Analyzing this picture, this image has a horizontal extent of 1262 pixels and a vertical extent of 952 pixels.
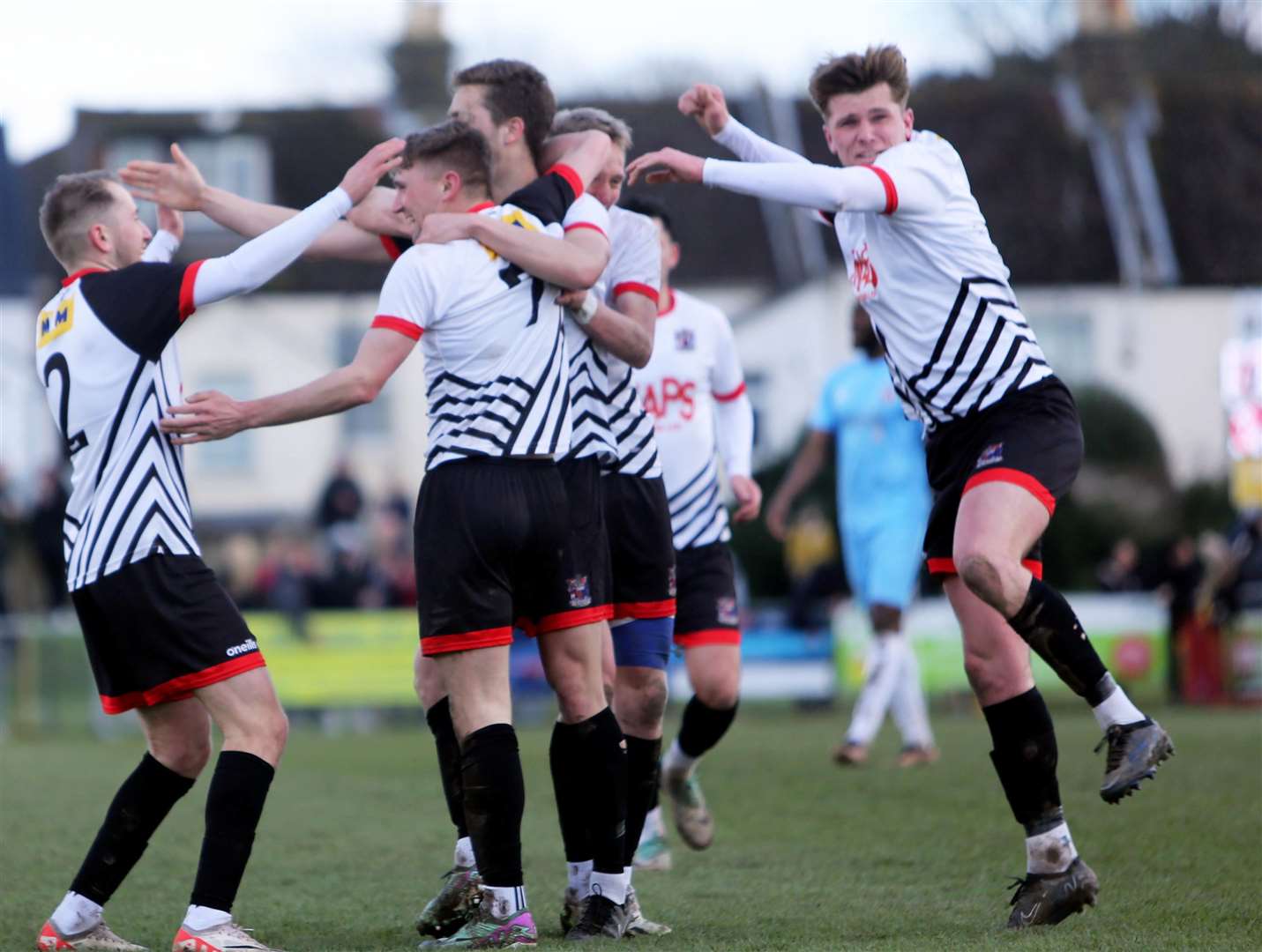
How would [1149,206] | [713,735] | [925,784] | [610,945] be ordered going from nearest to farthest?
[610,945], [713,735], [925,784], [1149,206]

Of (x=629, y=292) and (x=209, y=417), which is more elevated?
(x=629, y=292)

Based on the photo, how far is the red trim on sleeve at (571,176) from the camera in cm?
565

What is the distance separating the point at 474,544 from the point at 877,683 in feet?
21.4

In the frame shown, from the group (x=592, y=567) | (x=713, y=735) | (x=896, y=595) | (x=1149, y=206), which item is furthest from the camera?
(x=1149, y=206)

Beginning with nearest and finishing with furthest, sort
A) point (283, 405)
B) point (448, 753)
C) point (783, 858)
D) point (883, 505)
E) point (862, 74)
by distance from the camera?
point (283, 405), point (862, 74), point (448, 753), point (783, 858), point (883, 505)

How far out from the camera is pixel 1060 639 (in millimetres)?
5328

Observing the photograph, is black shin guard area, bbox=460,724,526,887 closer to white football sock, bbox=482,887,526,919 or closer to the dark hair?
white football sock, bbox=482,887,526,919

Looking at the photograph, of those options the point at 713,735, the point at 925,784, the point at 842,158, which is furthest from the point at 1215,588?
the point at 842,158

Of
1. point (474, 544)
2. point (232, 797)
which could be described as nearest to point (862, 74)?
point (474, 544)

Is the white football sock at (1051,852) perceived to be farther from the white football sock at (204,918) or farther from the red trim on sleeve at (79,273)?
the red trim on sleeve at (79,273)

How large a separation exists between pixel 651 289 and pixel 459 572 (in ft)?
4.64

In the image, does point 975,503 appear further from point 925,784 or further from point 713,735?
point 925,784

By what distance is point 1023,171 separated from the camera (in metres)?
30.7

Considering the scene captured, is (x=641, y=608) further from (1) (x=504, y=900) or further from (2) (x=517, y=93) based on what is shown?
(2) (x=517, y=93)
